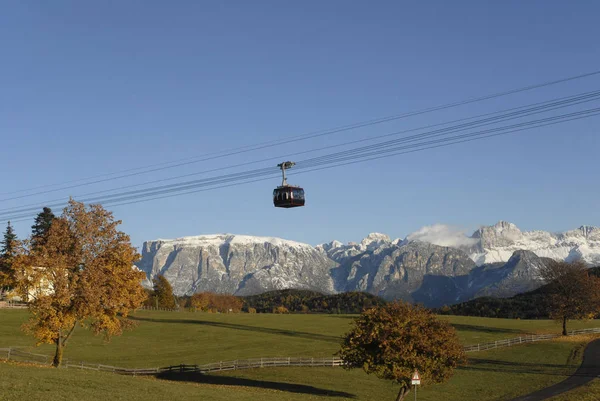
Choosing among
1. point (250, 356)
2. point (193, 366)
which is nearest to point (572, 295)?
point (250, 356)

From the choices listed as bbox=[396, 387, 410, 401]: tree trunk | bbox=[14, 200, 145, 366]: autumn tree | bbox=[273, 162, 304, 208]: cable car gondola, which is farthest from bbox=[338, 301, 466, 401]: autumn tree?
bbox=[14, 200, 145, 366]: autumn tree

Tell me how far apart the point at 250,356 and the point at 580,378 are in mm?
42901

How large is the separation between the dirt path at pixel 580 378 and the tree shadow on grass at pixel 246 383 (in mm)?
18324

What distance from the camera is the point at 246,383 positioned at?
69.4 metres

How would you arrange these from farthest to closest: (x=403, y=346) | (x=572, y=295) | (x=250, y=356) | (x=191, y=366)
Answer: (x=572, y=295) → (x=250, y=356) → (x=191, y=366) → (x=403, y=346)

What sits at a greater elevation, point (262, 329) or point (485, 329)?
point (485, 329)

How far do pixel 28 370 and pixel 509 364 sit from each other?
6336 centimetres

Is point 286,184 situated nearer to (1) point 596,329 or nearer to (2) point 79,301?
(2) point 79,301

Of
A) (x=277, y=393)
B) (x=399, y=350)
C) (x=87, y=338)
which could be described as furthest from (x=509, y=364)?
(x=87, y=338)

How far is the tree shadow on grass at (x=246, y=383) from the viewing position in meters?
63.3

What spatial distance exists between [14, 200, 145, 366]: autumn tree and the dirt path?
39.4 meters

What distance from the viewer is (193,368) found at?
255ft

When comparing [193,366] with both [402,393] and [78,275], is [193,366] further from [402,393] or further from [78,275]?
[402,393]

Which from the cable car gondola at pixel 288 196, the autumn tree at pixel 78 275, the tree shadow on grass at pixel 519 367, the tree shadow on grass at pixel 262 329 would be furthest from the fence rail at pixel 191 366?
the cable car gondola at pixel 288 196
